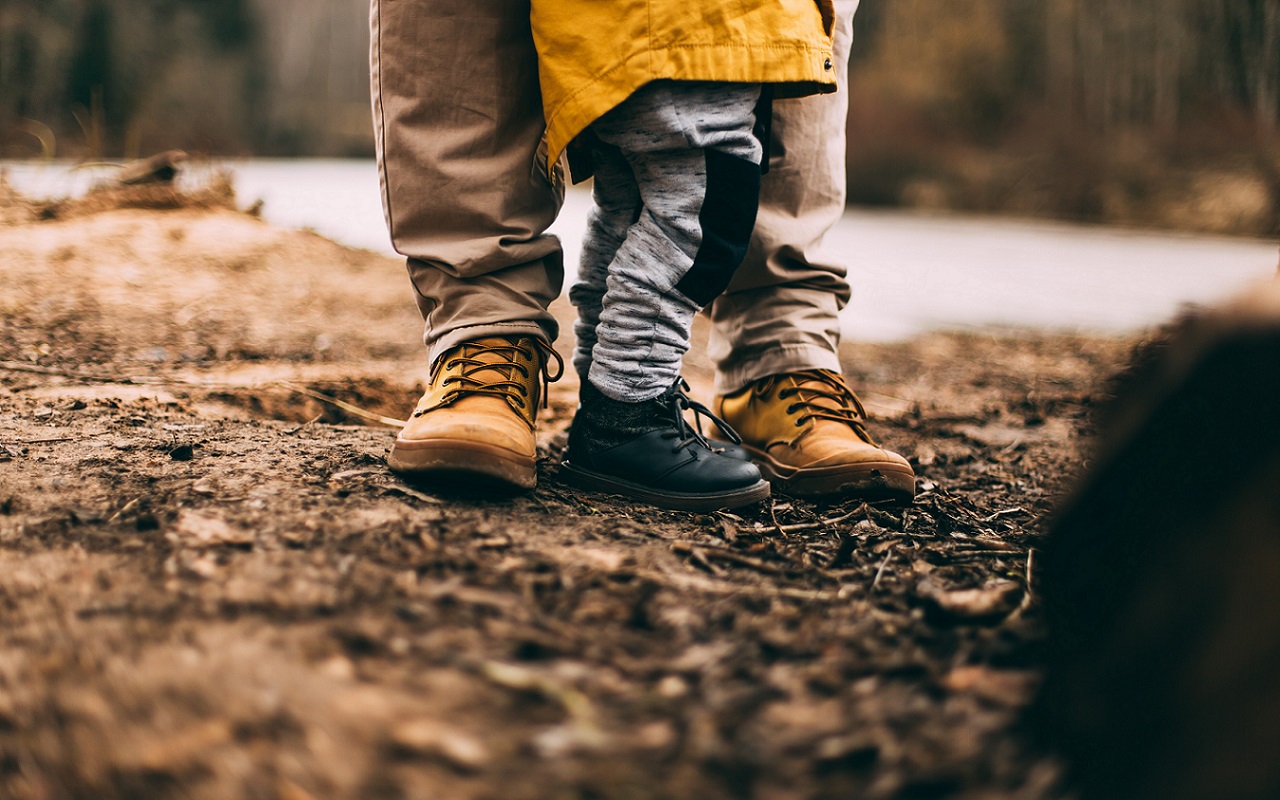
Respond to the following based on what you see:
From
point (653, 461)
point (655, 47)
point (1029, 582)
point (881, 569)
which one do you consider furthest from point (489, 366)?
point (1029, 582)

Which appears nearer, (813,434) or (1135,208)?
(813,434)

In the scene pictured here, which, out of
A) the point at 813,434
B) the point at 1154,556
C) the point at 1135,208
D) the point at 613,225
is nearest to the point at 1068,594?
the point at 1154,556

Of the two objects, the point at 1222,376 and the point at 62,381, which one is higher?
the point at 1222,376

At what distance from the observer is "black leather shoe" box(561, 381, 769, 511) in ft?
4.44

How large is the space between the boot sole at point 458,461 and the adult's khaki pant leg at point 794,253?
1.98ft

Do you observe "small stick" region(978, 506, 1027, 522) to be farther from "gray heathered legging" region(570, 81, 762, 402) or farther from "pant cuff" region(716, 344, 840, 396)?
"gray heathered legging" region(570, 81, 762, 402)

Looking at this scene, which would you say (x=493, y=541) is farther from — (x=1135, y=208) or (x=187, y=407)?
(x=1135, y=208)

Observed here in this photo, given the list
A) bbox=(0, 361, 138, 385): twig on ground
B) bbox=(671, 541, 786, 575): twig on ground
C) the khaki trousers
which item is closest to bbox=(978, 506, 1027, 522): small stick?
bbox=(671, 541, 786, 575): twig on ground

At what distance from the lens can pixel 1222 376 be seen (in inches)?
27.4

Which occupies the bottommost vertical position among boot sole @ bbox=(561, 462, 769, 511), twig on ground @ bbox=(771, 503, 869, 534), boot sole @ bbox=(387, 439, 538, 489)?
twig on ground @ bbox=(771, 503, 869, 534)

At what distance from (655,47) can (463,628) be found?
798 millimetres

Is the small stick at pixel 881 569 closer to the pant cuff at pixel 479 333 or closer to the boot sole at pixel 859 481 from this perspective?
the boot sole at pixel 859 481

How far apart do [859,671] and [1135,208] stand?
14.6m

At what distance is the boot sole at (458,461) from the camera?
47.4 inches
